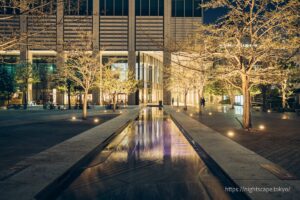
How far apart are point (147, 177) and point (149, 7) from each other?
2182 inches

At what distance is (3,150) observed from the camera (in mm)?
9359

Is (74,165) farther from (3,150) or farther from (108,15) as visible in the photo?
(108,15)

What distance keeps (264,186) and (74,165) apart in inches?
192

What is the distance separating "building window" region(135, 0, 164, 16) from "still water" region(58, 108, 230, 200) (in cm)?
5124

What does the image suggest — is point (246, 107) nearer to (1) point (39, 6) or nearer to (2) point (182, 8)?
(1) point (39, 6)

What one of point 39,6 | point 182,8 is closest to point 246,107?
point 39,6

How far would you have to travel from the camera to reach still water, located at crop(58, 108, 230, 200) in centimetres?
542

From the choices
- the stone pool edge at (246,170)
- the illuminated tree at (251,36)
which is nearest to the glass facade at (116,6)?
the illuminated tree at (251,36)

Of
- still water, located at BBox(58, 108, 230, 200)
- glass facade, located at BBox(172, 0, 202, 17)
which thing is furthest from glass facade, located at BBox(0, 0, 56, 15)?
glass facade, located at BBox(172, 0, 202, 17)

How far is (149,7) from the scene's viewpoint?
57.3 meters

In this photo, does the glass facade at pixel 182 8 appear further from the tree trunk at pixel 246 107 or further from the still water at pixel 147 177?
the still water at pixel 147 177

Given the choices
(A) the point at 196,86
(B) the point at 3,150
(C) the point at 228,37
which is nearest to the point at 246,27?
(C) the point at 228,37

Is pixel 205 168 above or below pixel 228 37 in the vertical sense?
below

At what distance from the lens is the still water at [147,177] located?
213 inches
